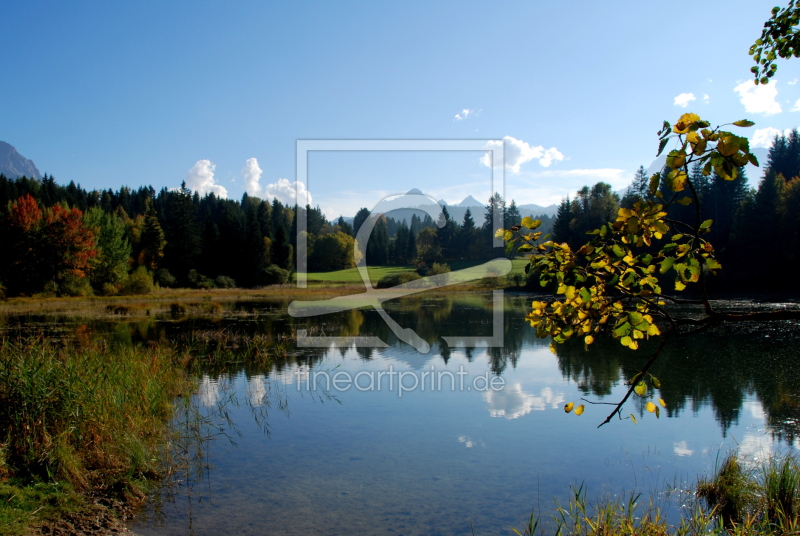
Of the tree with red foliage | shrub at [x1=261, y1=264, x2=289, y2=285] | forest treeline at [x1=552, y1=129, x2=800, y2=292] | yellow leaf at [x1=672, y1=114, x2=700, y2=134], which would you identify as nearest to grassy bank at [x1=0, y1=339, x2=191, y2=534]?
yellow leaf at [x1=672, y1=114, x2=700, y2=134]

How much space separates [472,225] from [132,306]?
185 ft

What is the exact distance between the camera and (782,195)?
4678cm

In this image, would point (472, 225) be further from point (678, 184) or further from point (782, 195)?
point (678, 184)

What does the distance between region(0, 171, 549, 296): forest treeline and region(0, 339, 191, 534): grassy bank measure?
25858 mm

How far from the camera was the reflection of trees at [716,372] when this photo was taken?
11.7 meters

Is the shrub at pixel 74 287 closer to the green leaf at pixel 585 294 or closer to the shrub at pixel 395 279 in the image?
the shrub at pixel 395 279

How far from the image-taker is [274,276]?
214ft

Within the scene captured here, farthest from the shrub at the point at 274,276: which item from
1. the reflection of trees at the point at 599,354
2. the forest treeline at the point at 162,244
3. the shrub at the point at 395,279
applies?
the reflection of trees at the point at 599,354

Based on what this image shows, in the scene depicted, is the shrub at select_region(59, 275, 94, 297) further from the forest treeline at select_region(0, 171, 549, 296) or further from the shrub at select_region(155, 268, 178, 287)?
the shrub at select_region(155, 268, 178, 287)

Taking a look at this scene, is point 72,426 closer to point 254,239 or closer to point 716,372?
point 716,372

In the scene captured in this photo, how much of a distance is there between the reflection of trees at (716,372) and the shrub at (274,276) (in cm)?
4901

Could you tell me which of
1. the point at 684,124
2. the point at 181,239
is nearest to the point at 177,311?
the point at 181,239

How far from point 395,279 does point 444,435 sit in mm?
49931

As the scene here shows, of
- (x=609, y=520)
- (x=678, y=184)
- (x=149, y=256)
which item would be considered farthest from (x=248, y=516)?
(x=149, y=256)
